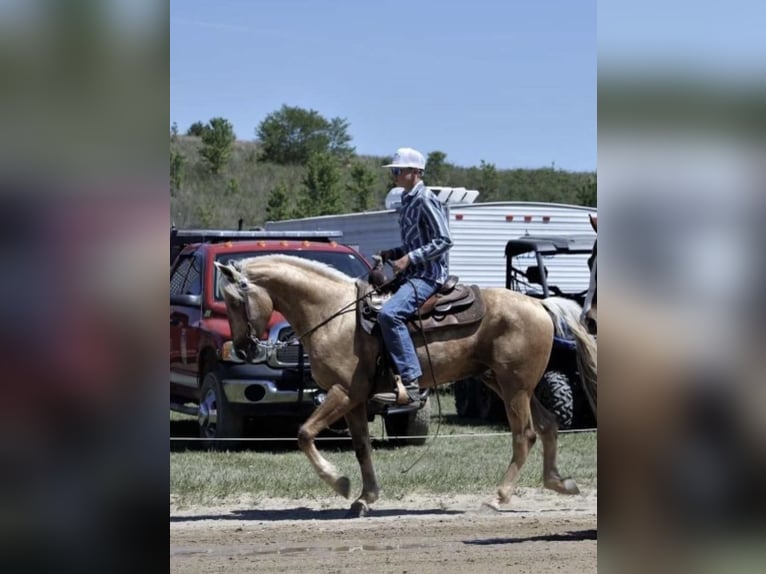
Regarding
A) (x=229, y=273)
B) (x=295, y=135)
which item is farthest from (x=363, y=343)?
(x=295, y=135)

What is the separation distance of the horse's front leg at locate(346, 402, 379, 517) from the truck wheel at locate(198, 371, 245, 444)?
287 centimetres

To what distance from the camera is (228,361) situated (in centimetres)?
1193

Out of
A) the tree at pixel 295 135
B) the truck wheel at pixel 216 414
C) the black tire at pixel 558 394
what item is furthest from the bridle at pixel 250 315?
the tree at pixel 295 135

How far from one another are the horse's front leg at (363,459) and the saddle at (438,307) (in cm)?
72

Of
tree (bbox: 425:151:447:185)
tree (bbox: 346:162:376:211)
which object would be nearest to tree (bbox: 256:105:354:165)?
tree (bbox: 425:151:447:185)

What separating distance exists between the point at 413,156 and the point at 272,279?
1.56 metres

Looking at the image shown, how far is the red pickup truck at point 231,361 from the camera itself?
11906mm

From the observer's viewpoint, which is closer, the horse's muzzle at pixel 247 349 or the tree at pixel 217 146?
the horse's muzzle at pixel 247 349

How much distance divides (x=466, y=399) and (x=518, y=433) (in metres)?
6.42

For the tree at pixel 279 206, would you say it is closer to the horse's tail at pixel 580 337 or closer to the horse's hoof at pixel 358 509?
the horse's tail at pixel 580 337

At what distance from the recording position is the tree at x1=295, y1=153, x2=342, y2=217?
5288 cm

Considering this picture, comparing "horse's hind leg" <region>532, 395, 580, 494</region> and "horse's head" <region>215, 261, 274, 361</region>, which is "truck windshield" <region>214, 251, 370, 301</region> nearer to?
"horse's head" <region>215, 261, 274, 361</region>
